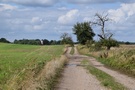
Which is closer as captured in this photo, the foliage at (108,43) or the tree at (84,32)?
the foliage at (108,43)

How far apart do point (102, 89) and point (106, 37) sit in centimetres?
6897

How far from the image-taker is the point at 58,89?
67.6ft

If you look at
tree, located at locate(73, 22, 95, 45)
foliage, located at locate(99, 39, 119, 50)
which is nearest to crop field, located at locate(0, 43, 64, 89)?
foliage, located at locate(99, 39, 119, 50)

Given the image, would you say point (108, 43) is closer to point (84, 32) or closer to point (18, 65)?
point (84, 32)

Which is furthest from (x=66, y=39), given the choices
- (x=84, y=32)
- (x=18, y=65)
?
(x=18, y=65)

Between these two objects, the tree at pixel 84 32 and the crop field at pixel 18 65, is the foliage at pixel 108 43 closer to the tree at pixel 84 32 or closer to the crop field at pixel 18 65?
the tree at pixel 84 32

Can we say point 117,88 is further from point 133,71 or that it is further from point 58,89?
point 133,71

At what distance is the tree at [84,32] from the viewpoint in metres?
118

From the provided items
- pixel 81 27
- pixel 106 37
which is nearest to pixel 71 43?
pixel 81 27

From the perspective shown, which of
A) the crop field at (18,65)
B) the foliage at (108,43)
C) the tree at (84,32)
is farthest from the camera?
the tree at (84,32)

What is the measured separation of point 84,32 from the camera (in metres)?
118

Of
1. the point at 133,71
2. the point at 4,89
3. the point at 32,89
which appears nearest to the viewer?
the point at 4,89

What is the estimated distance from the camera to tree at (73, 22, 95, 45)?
11825 centimetres

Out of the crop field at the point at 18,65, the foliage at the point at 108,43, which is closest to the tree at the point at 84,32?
the foliage at the point at 108,43
